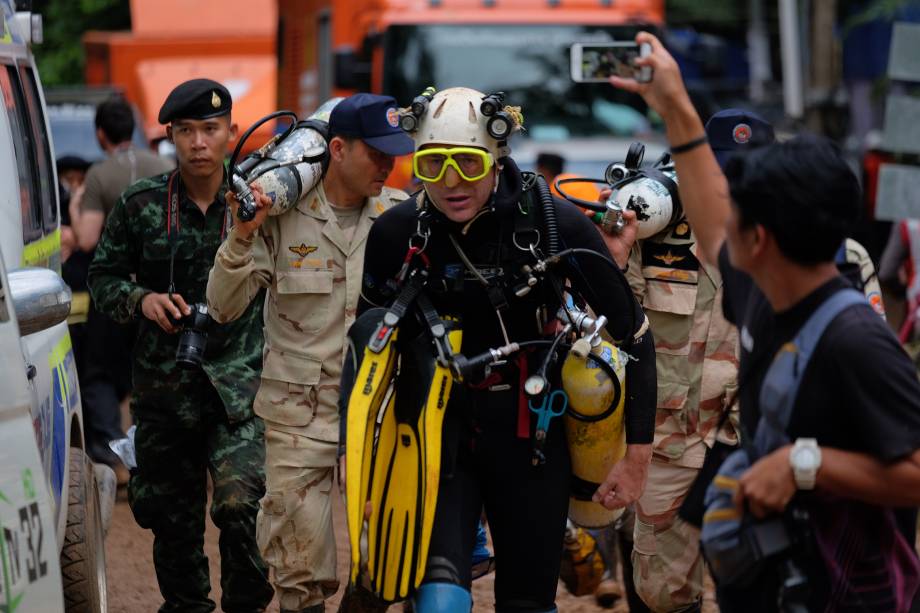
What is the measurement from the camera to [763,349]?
3.31 meters

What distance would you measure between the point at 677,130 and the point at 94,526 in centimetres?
291

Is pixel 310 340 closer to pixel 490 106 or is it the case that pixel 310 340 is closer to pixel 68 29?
pixel 490 106

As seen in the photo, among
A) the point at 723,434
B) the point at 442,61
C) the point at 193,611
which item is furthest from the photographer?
the point at 442,61

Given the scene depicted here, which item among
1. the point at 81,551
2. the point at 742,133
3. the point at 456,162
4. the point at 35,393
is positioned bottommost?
the point at 81,551

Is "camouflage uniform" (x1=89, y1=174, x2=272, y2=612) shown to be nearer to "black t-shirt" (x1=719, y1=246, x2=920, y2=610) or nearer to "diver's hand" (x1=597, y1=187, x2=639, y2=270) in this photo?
"diver's hand" (x1=597, y1=187, x2=639, y2=270)

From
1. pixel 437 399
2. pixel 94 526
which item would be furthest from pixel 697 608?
pixel 94 526

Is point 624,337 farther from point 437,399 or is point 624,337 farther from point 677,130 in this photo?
point 677,130

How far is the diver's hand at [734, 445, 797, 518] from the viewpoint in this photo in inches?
121

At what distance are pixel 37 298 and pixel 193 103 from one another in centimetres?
216

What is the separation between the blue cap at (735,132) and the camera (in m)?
5.38

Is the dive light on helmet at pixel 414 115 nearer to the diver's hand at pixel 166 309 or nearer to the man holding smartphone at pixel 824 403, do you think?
the man holding smartphone at pixel 824 403

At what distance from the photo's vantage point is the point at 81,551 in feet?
16.9

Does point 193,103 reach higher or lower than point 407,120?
lower

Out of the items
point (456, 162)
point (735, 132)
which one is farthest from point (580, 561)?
point (456, 162)
